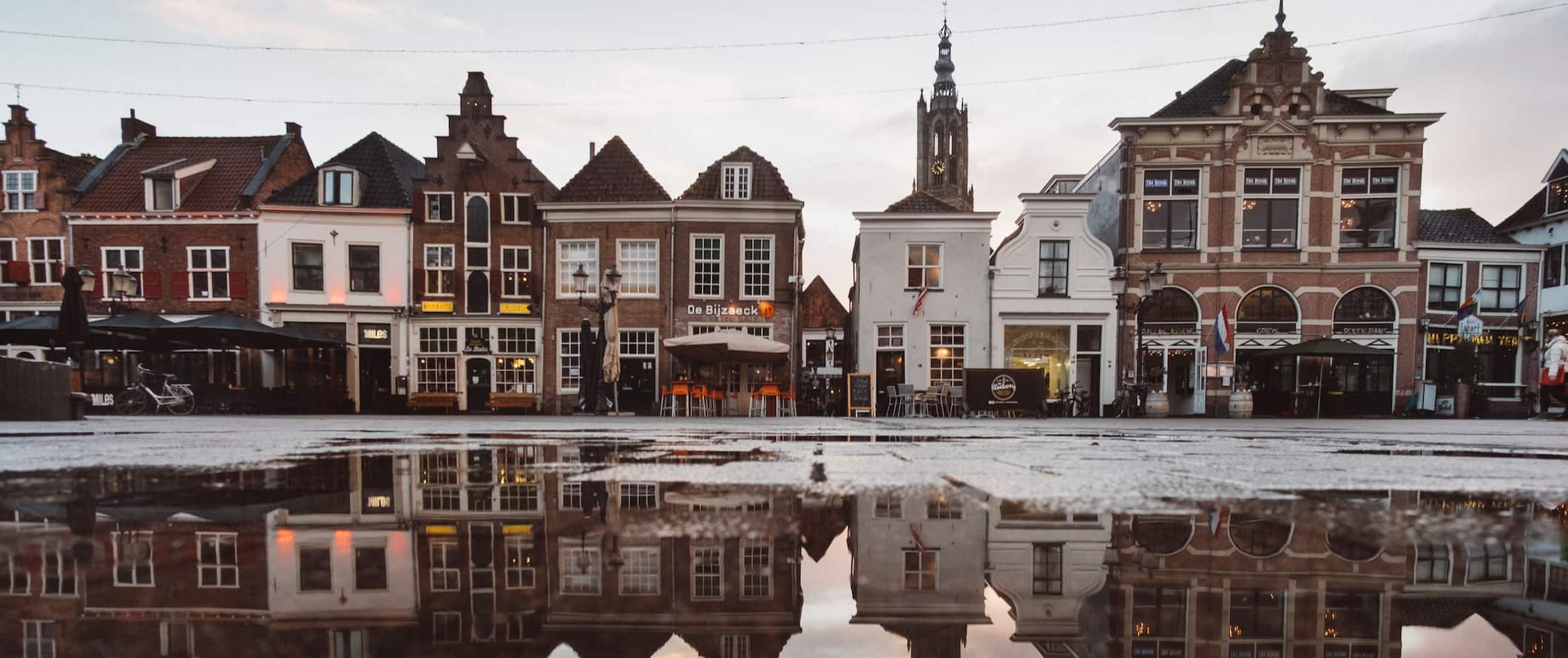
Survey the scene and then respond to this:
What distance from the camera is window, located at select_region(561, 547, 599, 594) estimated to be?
2121 millimetres

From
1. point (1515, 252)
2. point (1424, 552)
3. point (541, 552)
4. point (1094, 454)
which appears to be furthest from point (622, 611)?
point (1515, 252)

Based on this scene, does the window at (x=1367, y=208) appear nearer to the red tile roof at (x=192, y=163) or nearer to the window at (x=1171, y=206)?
the window at (x=1171, y=206)

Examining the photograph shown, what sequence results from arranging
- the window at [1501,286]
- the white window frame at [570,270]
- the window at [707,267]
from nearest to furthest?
1. the window at [707,267]
2. the white window frame at [570,270]
3. the window at [1501,286]

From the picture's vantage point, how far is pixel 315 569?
2.34 m

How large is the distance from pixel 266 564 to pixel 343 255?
1091 inches

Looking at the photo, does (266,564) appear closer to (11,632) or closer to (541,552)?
(11,632)

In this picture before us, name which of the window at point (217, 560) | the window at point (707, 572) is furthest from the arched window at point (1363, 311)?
the window at point (217, 560)

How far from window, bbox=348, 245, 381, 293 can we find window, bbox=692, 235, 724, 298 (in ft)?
37.3

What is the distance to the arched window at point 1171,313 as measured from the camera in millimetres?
25906

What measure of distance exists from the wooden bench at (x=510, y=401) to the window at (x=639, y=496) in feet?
72.8

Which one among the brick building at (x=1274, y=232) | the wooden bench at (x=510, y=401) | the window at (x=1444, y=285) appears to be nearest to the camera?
the wooden bench at (x=510, y=401)

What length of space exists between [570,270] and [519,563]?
2504cm

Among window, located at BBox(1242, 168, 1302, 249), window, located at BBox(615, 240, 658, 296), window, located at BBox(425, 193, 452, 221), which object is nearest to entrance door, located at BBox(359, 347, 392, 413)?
window, located at BBox(425, 193, 452, 221)

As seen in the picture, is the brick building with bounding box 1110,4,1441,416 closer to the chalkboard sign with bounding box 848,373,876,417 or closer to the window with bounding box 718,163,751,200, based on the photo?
the chalkboard sign with bounding box 848,373,876,417
